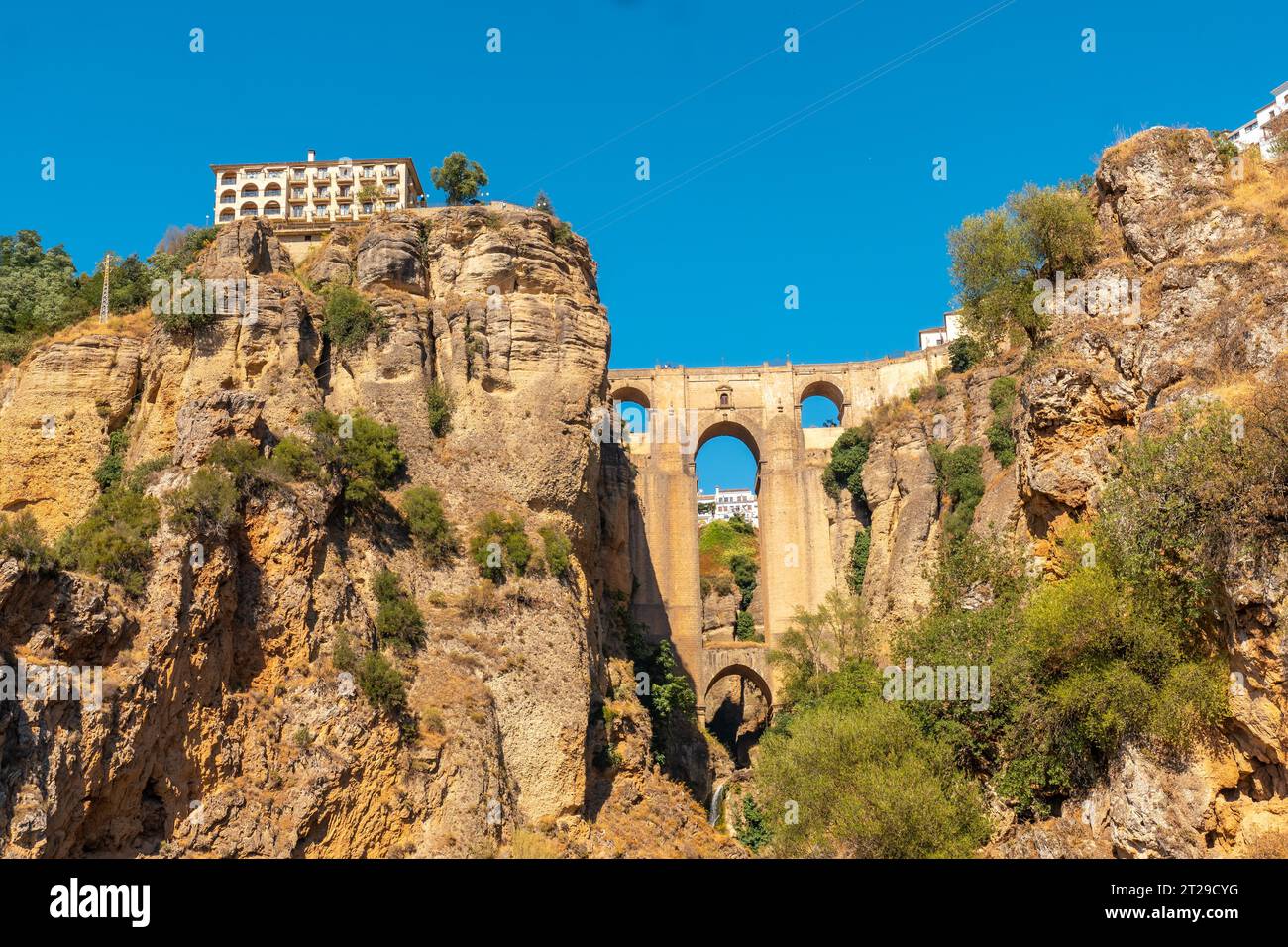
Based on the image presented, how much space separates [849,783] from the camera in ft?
97.7

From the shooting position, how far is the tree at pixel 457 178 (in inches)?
1748

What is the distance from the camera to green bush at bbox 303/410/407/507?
30.1 metres

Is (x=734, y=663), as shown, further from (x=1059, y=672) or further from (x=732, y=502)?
(x=732, y=502)

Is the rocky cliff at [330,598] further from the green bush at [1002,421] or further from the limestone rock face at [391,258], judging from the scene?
the green bush at [1002,421]

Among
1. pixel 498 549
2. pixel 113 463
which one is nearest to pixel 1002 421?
pixel 498 549

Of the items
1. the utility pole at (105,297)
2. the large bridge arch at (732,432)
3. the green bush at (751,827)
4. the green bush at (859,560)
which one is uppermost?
the utility pole at (105,297)

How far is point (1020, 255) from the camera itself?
3403 centimetres

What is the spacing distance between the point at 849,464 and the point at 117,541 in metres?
38.5

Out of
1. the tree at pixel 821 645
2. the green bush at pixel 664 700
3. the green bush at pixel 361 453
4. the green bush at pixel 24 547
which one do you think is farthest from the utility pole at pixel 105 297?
the tree at pixel 821 645

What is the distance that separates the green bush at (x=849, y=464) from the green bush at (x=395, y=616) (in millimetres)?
30210

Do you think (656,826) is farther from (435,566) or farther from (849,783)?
(435,566)

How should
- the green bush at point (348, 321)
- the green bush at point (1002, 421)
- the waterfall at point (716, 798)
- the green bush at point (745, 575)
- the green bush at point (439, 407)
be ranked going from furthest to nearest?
the green bush at point (745, 575), the waterfall at point (716, 798), the green bush at point (1002, 421), the green bush at point (348, 321), the green bush at point (439, 407)
